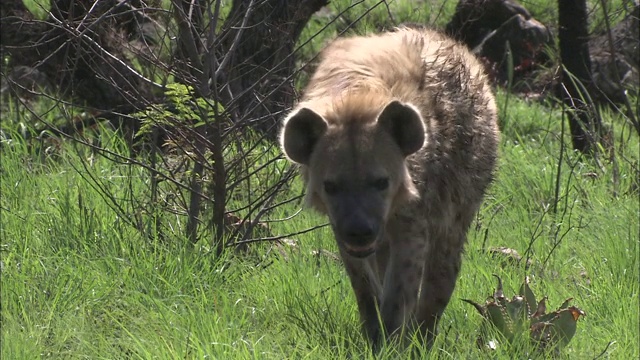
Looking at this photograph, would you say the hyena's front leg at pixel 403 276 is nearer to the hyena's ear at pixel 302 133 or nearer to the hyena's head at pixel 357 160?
the hyena's head at pixel 357 160

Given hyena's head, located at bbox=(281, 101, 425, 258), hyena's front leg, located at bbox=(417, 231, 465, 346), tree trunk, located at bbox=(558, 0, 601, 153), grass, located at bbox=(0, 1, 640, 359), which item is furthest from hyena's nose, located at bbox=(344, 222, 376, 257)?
tree trunk, located at bbox=(558, 0, 601, 153)

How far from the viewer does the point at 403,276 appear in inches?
164

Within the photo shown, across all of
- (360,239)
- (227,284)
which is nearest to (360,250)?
(360,239)

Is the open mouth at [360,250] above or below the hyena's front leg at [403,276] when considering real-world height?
above

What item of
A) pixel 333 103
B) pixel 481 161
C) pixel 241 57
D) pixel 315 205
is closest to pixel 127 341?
pixel 315 205

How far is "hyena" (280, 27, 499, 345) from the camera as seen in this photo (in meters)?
3.86

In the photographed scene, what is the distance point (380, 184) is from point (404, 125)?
0.70ft

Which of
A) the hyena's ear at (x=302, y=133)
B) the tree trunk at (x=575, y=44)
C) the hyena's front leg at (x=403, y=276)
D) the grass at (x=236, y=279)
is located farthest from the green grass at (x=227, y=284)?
the tree trunk at (x=575, y=44)

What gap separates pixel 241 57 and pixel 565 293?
215 centimetres

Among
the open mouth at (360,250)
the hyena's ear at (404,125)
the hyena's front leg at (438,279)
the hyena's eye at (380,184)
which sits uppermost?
the hyena's ear at (404,125)

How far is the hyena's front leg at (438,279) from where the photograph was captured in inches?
176

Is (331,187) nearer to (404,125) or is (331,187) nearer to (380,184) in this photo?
(380,184)

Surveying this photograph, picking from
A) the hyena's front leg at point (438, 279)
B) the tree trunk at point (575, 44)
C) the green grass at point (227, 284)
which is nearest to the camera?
the green grass at point (227, 284)

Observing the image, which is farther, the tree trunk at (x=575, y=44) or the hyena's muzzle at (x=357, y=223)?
the tree trunk at (x=575, y=44)
